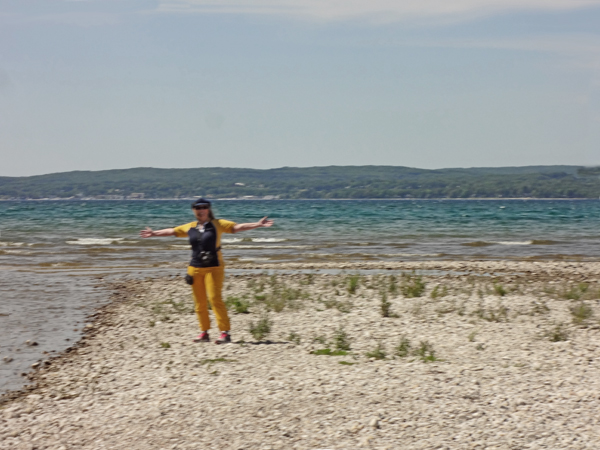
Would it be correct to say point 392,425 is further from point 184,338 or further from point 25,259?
point 25,259

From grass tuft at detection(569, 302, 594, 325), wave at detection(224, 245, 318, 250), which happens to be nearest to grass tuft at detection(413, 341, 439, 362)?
grass tuft at detection(569, 302, 594, 325)

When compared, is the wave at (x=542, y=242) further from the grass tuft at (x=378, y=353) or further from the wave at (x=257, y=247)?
the grass tuft at (x=378, y=353)

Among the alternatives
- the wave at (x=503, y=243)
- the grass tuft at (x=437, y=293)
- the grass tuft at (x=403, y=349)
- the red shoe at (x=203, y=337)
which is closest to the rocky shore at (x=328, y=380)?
the grass tuft at (x=403, y=349)

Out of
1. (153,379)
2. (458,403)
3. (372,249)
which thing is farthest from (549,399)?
(372,249)

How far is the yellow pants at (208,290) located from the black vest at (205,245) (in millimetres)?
104

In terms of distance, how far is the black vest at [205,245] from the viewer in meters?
9.68

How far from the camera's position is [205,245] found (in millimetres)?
9688

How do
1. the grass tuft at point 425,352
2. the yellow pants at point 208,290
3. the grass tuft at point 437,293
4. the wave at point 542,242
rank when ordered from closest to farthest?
the grass tuft at point 425,352 < the yellow pants at point 208,290 < the grass tuft at point 437,293 < the wave at point 542,242

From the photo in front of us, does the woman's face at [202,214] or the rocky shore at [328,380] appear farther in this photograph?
the woman's face at [202,214]

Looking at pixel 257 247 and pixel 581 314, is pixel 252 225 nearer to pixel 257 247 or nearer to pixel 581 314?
pixel 581 314

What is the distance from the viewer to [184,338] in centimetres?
1097

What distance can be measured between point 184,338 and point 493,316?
539 centimetres

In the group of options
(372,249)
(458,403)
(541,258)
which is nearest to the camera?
(458,403)

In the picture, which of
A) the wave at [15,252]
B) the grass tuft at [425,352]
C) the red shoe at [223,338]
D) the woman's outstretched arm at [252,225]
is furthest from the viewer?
the wave at [15,252]
